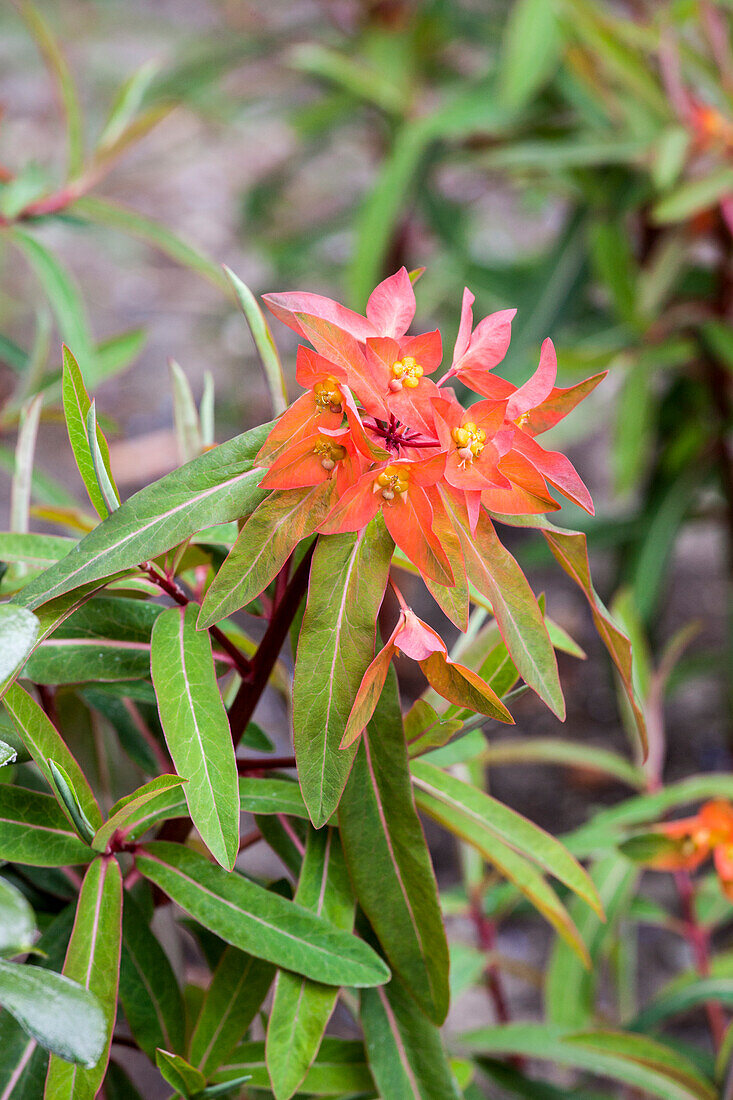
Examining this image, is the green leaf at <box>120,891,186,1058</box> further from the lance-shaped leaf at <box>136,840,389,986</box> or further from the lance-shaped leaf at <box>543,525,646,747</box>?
the lance-shaped leaf at <box>543,525,646,747</box>

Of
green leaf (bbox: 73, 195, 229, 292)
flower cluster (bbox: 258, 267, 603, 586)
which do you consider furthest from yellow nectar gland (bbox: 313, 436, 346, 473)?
green leaf (bbox: 73, 195, 229, 292)

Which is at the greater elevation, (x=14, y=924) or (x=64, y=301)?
(x=64, y=301)

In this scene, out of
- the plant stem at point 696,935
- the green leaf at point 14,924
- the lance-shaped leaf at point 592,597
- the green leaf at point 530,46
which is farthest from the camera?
the green leaf at point 530,46

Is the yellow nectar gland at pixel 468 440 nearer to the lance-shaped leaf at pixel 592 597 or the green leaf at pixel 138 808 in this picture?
the lance-shaped leaf at pixel 592 597

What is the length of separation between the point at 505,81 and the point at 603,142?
0.19 metres

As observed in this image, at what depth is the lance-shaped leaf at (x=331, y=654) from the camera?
350 millimetres

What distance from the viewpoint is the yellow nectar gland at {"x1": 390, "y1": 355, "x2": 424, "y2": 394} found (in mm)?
342

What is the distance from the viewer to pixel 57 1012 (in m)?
0.30

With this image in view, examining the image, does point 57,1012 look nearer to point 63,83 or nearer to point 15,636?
point 15,636

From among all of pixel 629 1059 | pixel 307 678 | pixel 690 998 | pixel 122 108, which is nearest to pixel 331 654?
pixel 307 678

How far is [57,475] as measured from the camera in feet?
6.61

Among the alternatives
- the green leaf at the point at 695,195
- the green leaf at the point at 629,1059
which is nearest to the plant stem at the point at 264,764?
the green leaf at the point at 629,1059

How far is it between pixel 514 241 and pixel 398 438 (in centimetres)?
239

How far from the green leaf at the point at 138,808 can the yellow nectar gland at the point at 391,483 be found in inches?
5.2
